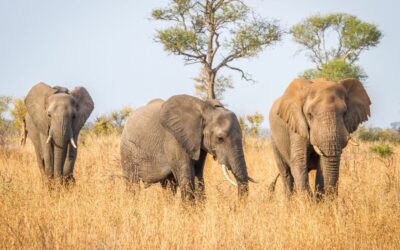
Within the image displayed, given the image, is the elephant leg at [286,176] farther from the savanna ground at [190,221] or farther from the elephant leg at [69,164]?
the elephant leg at [69,164]

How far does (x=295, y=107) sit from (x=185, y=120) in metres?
1.55

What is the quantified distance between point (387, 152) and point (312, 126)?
815 cm

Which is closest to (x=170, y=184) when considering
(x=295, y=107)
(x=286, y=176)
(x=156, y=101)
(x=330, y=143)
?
(x=156, y=101)

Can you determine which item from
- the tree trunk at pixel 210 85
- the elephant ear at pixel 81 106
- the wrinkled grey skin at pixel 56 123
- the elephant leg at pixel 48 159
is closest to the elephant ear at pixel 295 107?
the wrinkled grey skin at pixel 56 123

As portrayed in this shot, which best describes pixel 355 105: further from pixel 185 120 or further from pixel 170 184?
pixel 170 184

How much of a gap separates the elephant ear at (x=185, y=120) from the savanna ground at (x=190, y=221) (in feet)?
2.58

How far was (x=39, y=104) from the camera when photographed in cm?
1323

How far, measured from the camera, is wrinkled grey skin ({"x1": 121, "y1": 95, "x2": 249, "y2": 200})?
9781mm

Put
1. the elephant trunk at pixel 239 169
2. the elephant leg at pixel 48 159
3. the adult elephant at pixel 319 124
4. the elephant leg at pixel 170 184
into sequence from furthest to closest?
the elephant leg at pixel 48 159 < the elephant leg at pixel 170 184 < the adult elephant at pixel 319 124 < the elephant trunk at pixel 239 169

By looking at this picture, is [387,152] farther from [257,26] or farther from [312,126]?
[257,26]

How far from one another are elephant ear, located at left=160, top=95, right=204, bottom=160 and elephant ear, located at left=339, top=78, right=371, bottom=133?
2.02m

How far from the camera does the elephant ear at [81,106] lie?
13.0 meters

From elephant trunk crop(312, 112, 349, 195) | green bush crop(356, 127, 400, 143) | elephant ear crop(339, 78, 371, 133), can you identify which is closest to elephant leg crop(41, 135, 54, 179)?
elephant trunk crop(312, 112, 349, 195)

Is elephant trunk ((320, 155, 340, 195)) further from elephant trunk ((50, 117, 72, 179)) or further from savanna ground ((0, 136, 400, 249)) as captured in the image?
elephant trunk ((50, 117, 72, 179))
